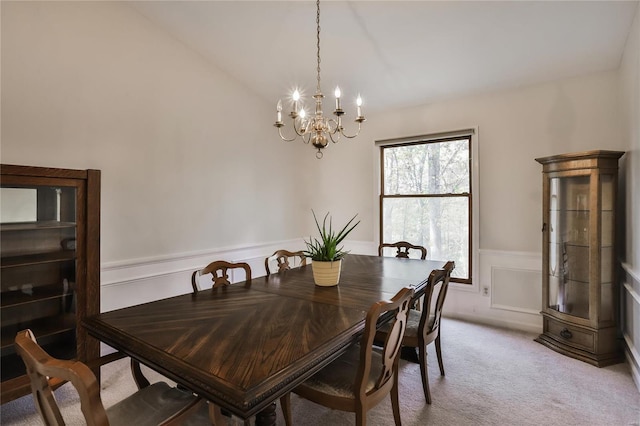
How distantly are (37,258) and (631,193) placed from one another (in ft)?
14.7

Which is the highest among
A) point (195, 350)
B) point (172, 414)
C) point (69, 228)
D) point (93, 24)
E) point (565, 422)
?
point (93, 24)

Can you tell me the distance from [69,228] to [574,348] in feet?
13.9

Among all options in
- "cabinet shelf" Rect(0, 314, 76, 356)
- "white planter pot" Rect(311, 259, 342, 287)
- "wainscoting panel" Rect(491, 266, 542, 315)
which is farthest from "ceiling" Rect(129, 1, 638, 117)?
"cabinet shelf" Rect(0, 314, 76, 356)

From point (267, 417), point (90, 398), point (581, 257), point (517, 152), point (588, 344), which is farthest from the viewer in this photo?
point (517, 152)

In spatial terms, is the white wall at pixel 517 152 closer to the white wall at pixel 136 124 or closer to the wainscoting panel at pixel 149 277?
the white wall at pixel 136 124

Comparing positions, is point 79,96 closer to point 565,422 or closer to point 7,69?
point 7,69

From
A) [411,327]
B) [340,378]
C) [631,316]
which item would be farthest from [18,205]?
[631,316]

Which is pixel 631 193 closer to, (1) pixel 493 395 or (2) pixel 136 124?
(1) pixel 493 395

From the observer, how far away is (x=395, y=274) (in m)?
2.54

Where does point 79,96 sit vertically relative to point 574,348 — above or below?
above

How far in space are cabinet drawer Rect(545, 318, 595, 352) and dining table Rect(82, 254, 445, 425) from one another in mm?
1709

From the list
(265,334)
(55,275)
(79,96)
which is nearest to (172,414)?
(265,334)

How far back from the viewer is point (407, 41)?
2.92 m

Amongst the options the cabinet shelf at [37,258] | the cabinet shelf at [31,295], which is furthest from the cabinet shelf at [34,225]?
the cabinet shelf at [31,295]
